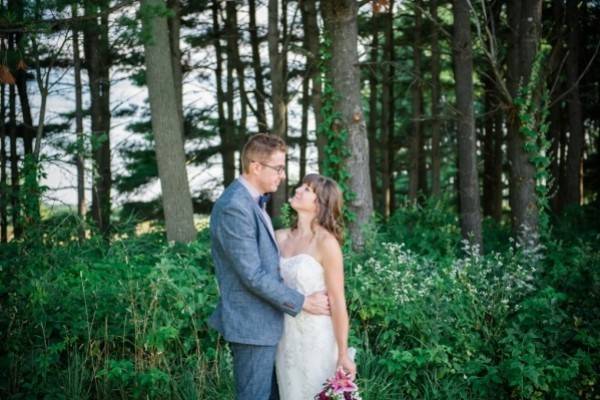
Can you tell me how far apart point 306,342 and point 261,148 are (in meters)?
1.28

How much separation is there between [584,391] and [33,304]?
4.93 meters

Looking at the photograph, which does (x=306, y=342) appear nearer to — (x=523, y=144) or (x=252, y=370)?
(x=252, y=370)

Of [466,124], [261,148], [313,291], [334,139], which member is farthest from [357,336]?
[466,124]

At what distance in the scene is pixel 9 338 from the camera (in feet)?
18.0

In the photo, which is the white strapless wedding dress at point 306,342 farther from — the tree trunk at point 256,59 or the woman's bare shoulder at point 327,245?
the tree trunk at point 256,59

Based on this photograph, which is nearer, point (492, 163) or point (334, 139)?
point (334, 139)

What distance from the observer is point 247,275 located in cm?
343

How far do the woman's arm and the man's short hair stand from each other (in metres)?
0.69

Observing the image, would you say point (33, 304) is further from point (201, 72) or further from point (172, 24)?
point (201, 72)

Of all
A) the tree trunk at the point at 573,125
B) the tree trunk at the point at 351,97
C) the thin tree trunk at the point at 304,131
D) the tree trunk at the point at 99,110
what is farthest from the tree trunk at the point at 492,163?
the tree trunk at the point at 351,97

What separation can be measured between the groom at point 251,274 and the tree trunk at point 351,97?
4595 mm

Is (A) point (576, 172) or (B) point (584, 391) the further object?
(A) point (576, 172)

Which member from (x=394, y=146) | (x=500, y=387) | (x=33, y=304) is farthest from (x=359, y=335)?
(x=394, y=146)

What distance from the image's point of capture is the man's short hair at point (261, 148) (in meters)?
3.71
